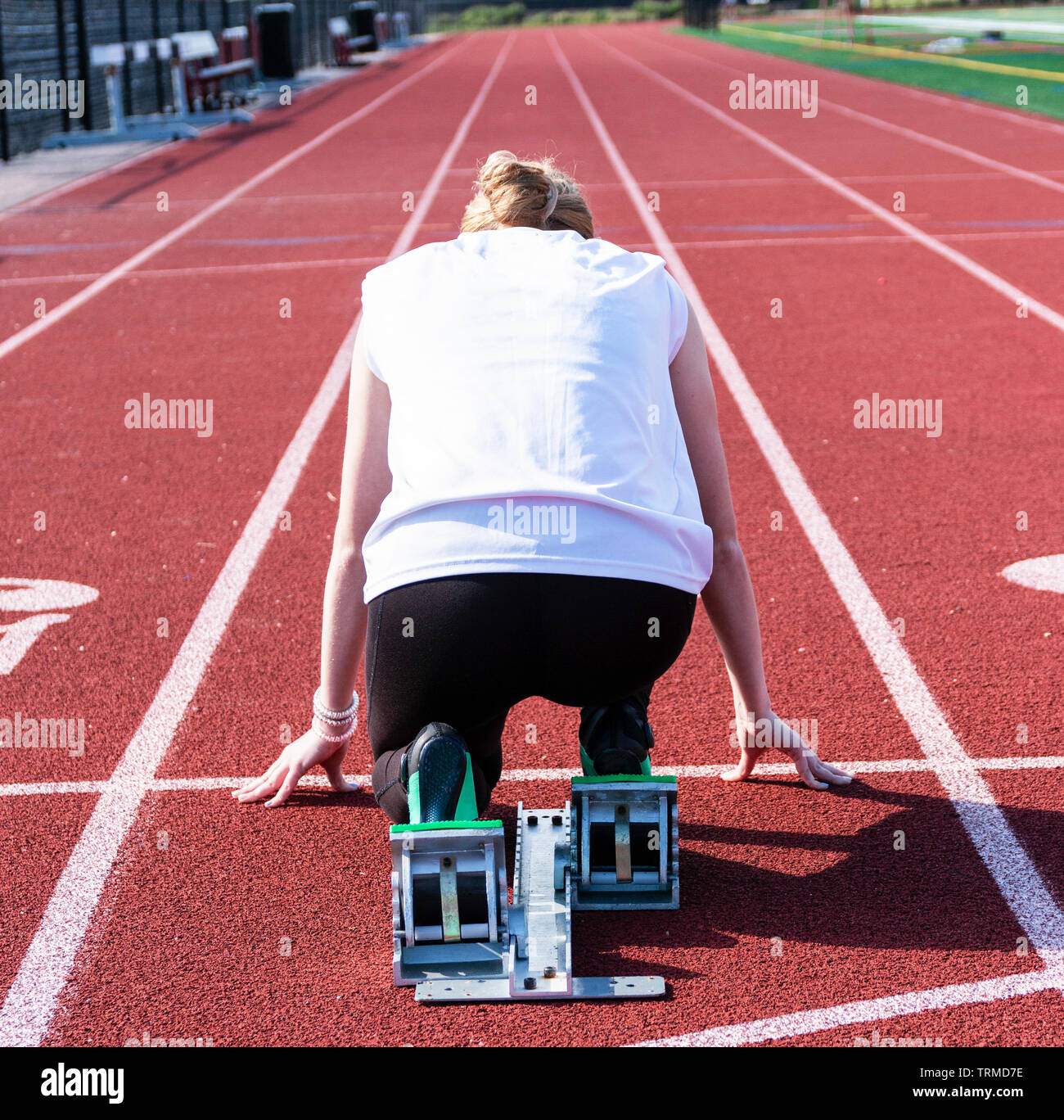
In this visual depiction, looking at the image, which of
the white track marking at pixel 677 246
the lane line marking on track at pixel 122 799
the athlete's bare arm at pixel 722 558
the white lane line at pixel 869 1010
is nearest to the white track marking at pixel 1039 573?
the athlete's bare arm at pixel 722 558

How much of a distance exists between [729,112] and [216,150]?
8972 millimetres

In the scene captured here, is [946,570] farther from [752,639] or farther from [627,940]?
→ [627,940]

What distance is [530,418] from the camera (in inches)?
99.7

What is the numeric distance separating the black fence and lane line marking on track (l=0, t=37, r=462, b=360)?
4071 millimetres

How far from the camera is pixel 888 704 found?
4055 millimetres

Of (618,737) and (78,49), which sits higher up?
(78,49)

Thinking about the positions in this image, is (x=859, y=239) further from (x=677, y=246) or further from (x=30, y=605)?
(x=30, y=605)

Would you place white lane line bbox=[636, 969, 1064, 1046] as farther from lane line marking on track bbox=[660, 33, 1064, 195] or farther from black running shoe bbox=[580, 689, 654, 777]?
lane line marking on track bbox=[660, 33, 1064, 195]

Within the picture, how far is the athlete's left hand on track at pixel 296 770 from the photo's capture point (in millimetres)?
3252

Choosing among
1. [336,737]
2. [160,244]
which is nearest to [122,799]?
[336,737]

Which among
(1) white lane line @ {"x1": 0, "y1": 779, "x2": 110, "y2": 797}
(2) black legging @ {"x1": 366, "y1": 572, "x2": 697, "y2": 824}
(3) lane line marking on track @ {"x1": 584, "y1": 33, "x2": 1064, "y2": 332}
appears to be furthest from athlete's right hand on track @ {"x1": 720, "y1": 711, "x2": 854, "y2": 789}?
(3) lane line marking on track @ {"x1": 584, "y1": 33, "x2": 1064, "y2": 332}

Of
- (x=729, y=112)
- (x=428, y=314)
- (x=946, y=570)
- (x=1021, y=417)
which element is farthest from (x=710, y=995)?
(x=729, y=112)

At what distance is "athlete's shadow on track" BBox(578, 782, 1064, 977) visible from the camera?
9.68ft

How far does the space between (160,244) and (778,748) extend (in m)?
11.0
